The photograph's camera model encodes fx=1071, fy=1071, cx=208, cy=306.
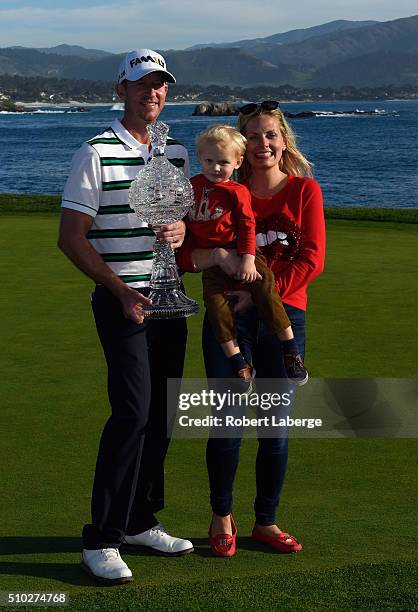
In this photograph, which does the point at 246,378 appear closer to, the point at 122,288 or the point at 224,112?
the point at 122,288

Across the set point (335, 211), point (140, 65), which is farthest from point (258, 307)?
point (335, 211)

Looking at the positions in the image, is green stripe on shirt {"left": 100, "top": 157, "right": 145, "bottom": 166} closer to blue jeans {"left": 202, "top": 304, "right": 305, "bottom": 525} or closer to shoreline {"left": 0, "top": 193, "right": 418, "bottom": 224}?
blue jeans {"left": 202, "top": 304, "right": 305, "bottom": 525}

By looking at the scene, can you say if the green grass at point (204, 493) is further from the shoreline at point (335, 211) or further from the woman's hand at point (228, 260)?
the shoreline at point (335, 211)

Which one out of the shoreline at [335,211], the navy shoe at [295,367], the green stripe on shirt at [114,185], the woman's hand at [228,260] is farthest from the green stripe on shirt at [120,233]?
the shoreline at [335,211]

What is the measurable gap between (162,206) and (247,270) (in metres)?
0.38

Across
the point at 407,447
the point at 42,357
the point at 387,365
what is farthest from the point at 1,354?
the point at 407,447

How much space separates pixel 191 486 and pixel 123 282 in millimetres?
1118

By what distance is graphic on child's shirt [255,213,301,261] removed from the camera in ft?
13.1

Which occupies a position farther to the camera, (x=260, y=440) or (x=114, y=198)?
(x=260, y=440)

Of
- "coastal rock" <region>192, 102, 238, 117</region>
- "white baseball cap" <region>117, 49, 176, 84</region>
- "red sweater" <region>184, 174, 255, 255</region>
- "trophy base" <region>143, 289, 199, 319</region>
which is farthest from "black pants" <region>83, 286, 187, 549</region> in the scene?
"coastal rock" <region>192, 102, 238, 117</region>

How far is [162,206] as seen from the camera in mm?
3756

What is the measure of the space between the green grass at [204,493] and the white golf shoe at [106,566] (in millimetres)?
47

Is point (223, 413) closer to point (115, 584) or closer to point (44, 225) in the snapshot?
point (115, 584)

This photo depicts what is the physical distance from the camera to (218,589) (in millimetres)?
3537
